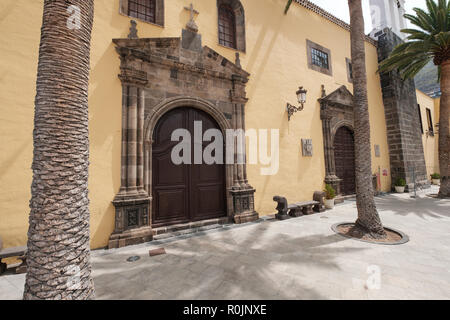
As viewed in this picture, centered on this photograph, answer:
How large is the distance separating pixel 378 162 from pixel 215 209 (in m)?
10.3

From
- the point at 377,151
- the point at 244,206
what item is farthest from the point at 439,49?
the point at 244,206

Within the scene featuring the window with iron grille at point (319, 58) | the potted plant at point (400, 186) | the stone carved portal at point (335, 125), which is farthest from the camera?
the potted plant at point (400, 186)

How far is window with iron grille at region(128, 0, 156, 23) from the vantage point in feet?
16.6

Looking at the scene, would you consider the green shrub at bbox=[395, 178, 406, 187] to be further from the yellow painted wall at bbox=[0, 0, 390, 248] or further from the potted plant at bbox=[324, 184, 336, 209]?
the potted plant at bbox=[324, 184, 336, 209]

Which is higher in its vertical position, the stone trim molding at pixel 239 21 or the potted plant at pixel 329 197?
the stone trim molding at pixel 239 21

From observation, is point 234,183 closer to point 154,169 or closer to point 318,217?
point 154,169

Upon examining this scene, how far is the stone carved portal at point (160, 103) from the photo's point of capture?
4316 mm

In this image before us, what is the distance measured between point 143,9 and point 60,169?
559 cm

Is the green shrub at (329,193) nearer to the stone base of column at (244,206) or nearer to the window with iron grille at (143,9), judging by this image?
the stone base of column at (244,206)

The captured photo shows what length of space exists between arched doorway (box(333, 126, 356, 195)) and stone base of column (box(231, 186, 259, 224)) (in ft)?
16.7

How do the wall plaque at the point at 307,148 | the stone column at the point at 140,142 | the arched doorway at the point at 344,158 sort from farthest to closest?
the arched doorway at the point at 344,158 → the wall plaque at the point at 307,148 → the stone column at the point at 140,142

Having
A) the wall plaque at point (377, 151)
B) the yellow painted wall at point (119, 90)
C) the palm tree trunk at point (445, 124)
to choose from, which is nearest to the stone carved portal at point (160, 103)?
the yellow painted wall at point (119, 90)

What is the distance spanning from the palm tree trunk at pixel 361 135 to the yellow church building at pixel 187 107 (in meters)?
2.14

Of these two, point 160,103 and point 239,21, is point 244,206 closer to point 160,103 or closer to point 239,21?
point 160,103
